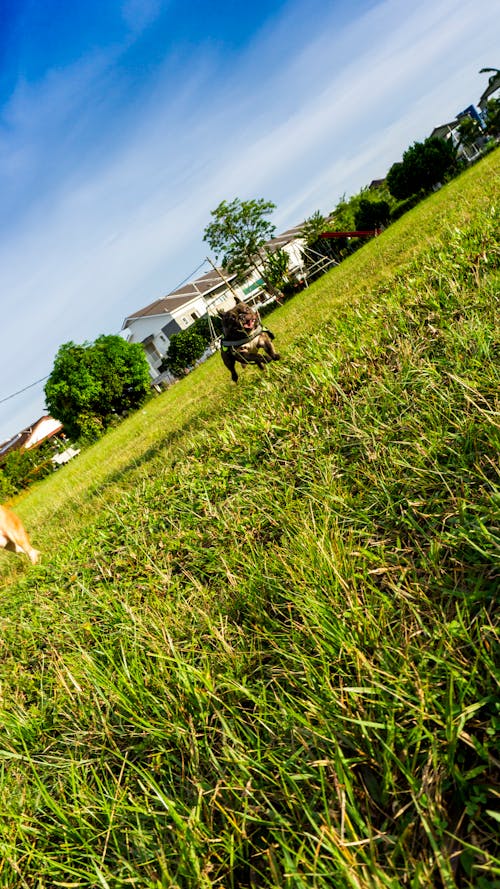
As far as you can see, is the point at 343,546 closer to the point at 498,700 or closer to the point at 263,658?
the point at 263,658

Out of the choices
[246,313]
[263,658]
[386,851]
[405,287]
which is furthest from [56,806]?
[246,313]

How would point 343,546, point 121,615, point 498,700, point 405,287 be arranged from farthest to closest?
1. point 405,287
2. point 121,615
3. point 343,546
4. point 498,700

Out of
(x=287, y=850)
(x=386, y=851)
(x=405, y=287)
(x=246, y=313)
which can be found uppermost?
(x=246, y=313)

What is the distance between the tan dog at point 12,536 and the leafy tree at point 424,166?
2151 inches

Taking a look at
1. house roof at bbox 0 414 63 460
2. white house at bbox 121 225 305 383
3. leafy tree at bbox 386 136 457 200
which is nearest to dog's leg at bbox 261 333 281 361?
leafy tree at bbox 386 136 457 200

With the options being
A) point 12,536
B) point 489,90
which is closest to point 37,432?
point 12,536

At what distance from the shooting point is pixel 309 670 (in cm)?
134

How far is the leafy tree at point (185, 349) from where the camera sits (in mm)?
49125

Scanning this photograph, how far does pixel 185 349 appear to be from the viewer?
1941 inches

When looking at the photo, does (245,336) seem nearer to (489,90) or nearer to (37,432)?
(37,432)

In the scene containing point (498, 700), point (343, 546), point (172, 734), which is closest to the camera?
point (498, 700)

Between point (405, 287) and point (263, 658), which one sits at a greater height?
point (405, 287)

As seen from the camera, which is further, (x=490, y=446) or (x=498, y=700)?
(x=490, y=446)

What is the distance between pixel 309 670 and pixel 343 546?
60cm
